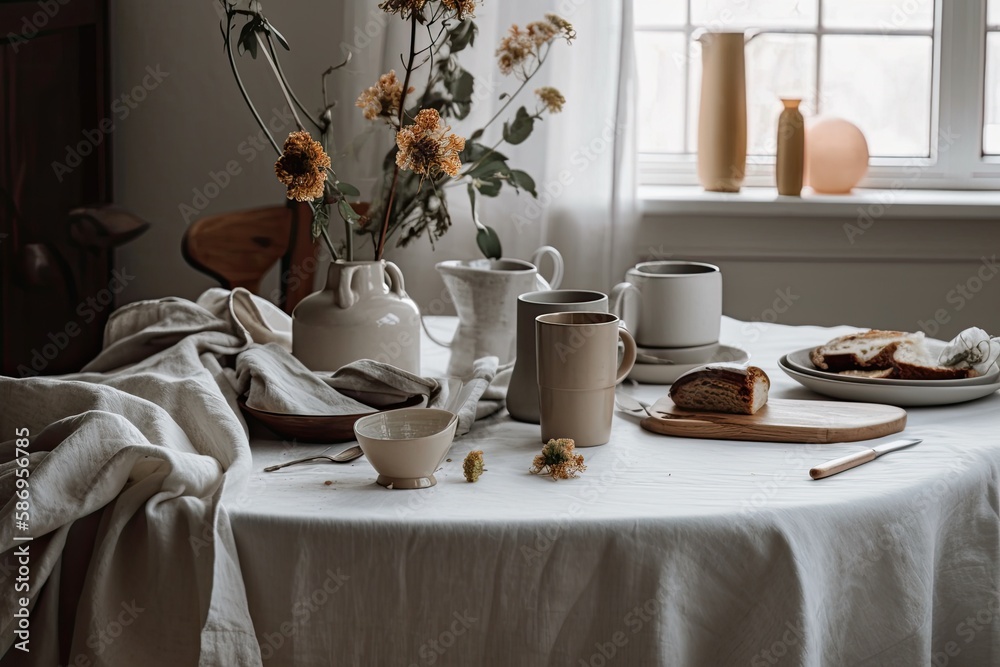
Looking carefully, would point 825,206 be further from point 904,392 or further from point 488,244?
point 904,392

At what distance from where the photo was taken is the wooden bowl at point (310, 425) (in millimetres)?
1044

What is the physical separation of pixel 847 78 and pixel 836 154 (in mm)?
305

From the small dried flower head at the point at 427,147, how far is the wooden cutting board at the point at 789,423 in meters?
0.37

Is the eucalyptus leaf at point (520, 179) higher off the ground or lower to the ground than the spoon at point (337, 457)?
higher

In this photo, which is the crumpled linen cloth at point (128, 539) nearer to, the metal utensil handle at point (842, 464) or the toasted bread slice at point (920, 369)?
the metal utensil handle at point (842, 464)

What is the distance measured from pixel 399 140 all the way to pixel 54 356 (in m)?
1.72

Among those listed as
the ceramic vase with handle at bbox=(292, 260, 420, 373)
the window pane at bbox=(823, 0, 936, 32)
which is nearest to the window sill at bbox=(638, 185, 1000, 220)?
the window pane at bbox=(823, 0, 936, 32)

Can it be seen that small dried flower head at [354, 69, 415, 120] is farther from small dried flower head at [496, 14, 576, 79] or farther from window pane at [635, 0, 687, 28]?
window pane at [635, 0, 687, 28]

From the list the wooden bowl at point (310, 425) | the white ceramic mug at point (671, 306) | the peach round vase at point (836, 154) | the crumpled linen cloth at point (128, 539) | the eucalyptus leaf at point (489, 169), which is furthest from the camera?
the peach round vase at point (836, 154)

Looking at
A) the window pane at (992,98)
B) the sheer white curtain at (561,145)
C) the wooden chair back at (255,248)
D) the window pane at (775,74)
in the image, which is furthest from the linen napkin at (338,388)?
the window pane at (992,98)

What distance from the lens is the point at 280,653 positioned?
83cm

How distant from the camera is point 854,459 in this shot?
96 cm

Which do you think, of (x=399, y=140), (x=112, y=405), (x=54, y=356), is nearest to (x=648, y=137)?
(x=54, y=356)

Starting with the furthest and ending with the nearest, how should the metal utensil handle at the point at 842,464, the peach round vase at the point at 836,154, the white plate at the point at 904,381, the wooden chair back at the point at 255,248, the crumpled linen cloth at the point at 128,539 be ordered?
the peach round vase at the point at 836,154, the wooden chair back at the point at 255,248, the white plate at the point at 904,381, the metal utensil handle at the point at 842,464, the crumpled linen cloth at the point at 128,539
